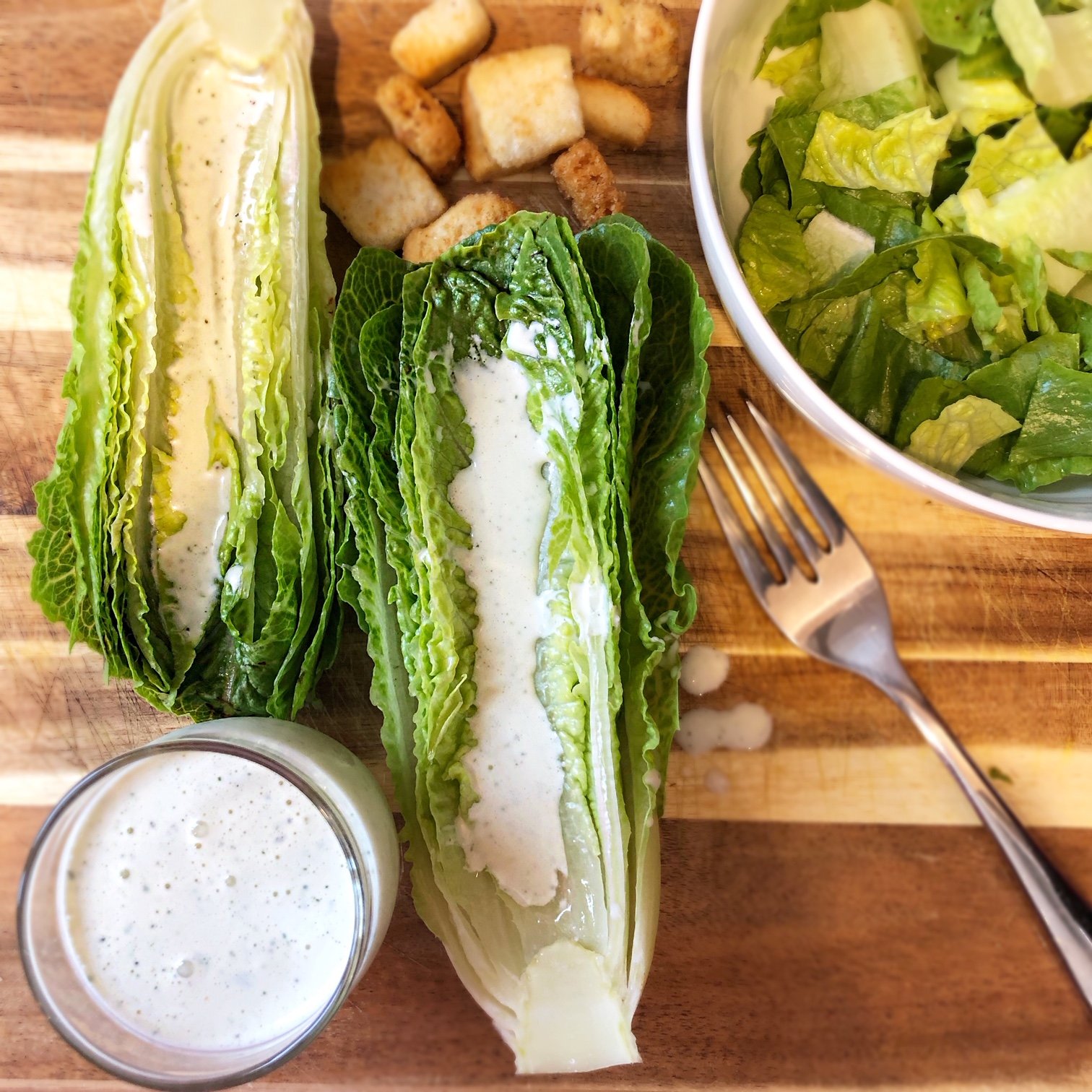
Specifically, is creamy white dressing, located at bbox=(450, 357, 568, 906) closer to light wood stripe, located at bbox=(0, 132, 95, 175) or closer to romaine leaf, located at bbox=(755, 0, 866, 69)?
romaine leaf, located at bbox=(755, 0, 866, 69)

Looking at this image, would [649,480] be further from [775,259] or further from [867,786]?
[867,786]

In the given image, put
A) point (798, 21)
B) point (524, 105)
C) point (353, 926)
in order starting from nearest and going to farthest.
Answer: point (353, 926), point (798, 21), point (524, 105)

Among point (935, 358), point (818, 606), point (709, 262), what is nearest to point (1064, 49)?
point (935, 358)

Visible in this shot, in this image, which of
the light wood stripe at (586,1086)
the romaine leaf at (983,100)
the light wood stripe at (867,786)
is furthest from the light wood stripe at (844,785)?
the romaine leaf at (983,100)

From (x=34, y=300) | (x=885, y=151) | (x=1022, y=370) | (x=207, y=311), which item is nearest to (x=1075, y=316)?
(x=1022, y=370)

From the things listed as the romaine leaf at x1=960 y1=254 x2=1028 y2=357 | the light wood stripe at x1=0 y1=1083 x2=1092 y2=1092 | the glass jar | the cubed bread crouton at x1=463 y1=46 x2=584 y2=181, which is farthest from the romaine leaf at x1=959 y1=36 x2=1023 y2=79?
the light wood stripe at x1=0 y1=1083 x2=1092 y2=1092

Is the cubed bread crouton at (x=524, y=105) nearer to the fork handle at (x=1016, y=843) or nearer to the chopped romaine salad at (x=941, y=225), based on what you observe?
the chopped romaine salad at (x=941, y=225)

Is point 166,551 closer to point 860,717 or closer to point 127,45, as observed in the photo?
point 127,45
